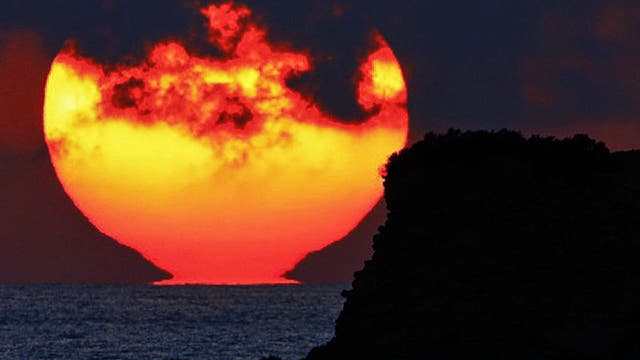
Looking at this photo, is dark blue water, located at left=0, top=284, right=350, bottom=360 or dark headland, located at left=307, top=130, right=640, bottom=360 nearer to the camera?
dark headland, located at left=307, top=130, right=640, bottom=360

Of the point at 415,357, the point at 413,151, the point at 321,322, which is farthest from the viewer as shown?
the point at 321,322

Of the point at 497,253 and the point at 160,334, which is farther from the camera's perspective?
the point at 160,334

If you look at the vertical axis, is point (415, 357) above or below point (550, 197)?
below

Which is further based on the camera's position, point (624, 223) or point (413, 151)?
point (413, 151)

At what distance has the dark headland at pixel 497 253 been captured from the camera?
3928 centimetres

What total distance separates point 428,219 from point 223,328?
112588mm

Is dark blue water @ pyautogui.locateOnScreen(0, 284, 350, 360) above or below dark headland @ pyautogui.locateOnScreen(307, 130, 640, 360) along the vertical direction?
above

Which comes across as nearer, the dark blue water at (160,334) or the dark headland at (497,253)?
the dark headland at (497,253)

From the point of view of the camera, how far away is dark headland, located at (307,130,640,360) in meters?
39.3

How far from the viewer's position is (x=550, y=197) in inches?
1678

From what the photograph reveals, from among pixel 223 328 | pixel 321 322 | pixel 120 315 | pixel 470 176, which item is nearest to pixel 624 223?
pixel 470 176

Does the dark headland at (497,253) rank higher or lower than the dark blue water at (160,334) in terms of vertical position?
lower

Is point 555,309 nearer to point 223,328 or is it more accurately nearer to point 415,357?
point 415,357

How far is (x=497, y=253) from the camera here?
41750mm
